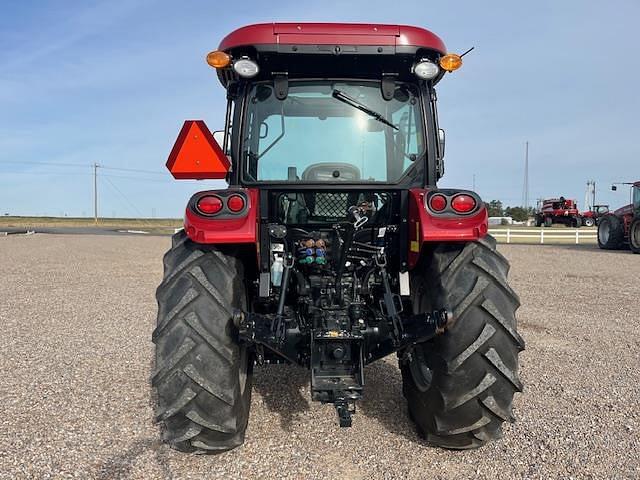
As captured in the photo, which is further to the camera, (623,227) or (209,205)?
(623,227)

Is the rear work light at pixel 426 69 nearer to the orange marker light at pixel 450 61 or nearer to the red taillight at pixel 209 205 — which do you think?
the orange marker light at pixel 450 61

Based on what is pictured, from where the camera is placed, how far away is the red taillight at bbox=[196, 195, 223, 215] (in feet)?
9.56

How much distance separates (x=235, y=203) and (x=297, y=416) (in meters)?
1.61

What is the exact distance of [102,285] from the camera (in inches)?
419

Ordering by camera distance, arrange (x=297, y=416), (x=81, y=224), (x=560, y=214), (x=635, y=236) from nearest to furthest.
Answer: (x=297, y=416) < (x=635, y=236) < (x=560, y=214) < (x=81, y=224)

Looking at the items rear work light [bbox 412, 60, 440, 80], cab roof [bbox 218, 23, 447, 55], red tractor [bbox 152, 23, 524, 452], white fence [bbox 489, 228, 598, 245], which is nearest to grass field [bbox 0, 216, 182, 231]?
white fence [bbox 489, 228, 598, 245]

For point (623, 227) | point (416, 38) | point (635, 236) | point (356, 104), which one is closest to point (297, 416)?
point (356, 104)

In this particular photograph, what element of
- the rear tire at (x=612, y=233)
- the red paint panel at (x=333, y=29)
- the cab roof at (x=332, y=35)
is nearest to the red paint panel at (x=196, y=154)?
the cab roof at (x=332, y=35)

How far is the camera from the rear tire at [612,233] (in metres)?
A: 19.1

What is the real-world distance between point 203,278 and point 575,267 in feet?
42.5

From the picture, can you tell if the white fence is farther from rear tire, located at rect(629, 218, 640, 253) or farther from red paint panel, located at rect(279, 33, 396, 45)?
red paint panel, located at rect(279, 33, 396, 45)

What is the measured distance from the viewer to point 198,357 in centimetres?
284

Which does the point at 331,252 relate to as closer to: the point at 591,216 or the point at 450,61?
the point at 450,61

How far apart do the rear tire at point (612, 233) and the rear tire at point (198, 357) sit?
1927cm
